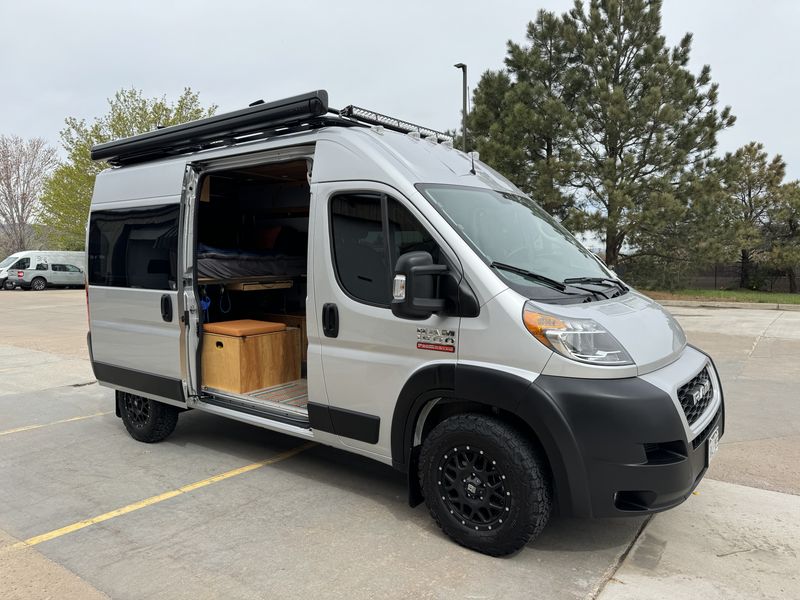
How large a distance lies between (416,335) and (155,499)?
2.26 meters

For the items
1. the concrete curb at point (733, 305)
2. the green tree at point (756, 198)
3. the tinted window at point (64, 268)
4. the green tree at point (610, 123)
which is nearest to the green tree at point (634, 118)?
the green tree at point (610, 123)

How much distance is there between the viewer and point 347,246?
3.90 meters

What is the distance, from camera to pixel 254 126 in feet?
14.4

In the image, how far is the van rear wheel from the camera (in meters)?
3.13

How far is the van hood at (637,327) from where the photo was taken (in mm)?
3137

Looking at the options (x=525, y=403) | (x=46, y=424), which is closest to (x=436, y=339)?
(x=525, y=403)

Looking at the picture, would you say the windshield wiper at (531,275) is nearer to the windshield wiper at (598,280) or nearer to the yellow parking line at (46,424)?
the windshield wiper at (598,280)

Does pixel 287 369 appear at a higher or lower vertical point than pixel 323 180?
lower

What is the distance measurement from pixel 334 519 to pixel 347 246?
5.73 ft

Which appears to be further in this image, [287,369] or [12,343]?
[12,343]

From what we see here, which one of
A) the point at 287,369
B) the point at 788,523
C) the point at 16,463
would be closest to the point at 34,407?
the point at 16,463

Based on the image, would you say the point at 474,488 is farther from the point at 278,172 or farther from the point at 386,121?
the point at 278,172

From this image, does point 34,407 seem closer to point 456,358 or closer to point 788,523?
point 456,358

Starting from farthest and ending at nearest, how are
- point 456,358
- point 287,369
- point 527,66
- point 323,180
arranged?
point 527,66 → point 287,369 → point 323,180 → point 456,358
